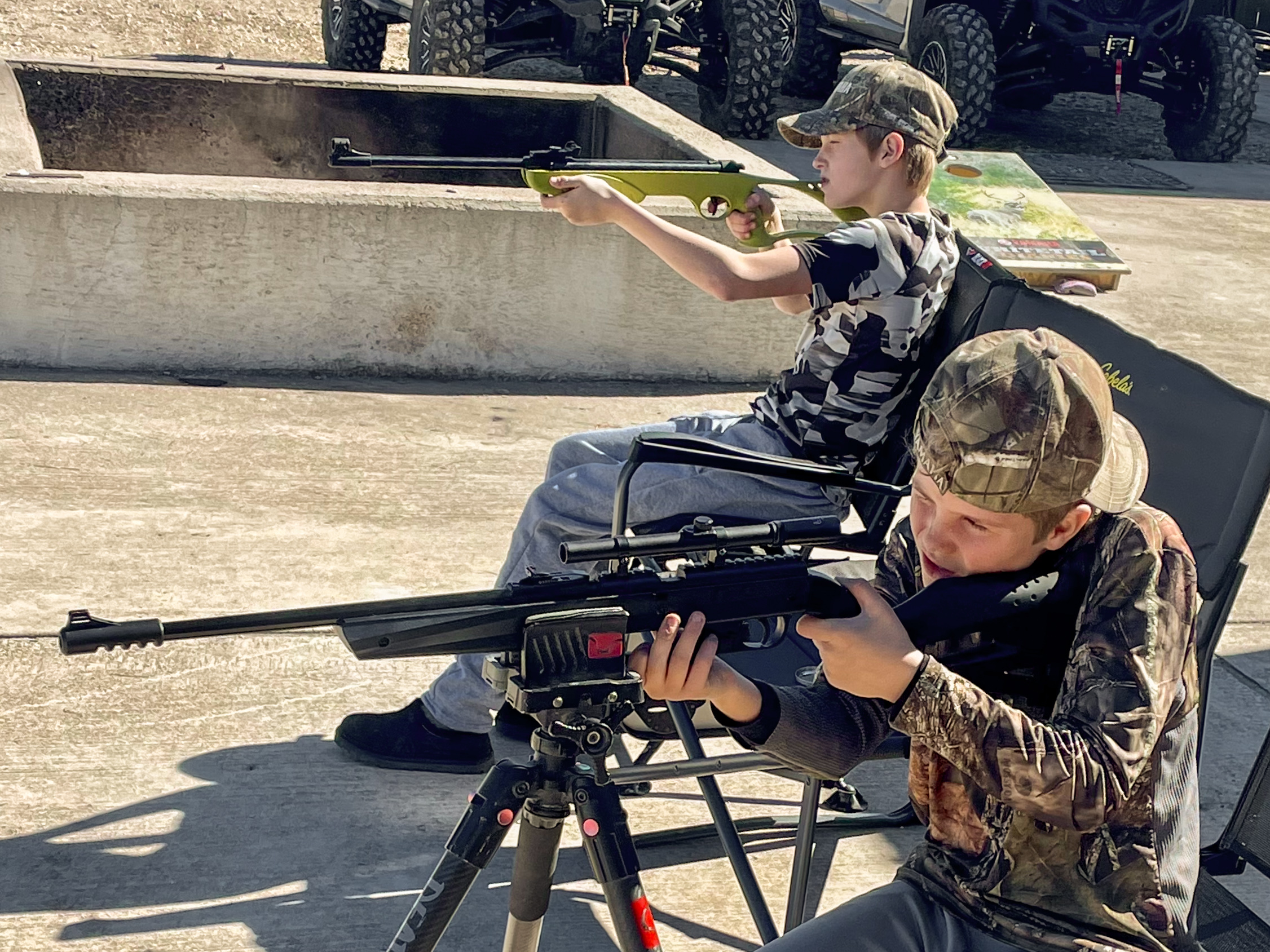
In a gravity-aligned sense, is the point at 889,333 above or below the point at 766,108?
above

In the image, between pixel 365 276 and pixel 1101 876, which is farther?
pixel 365 276

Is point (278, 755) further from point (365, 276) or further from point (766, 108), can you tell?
point (766, 108)

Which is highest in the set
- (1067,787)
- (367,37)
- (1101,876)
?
(1067,787)

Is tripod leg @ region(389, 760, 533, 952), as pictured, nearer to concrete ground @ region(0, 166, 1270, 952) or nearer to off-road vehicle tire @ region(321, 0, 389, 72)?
concrete ground @ region(0, 166, 1270, 952)

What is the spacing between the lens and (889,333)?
3277 mm

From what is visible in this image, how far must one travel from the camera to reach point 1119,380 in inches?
115

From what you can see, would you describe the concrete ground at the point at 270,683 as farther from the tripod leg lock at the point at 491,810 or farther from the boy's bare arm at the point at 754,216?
the boy's bare arm at the point at 754,216

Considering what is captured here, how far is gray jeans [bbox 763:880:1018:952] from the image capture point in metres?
1.92

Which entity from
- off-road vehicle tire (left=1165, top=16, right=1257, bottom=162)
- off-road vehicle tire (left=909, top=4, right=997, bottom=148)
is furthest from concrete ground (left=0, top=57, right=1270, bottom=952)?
off-road vehicle tire (left=1165, top=16, right=1257, bottom=162)

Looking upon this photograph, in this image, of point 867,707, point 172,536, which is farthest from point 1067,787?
point 172,536

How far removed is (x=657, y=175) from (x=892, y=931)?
2606 millimetres

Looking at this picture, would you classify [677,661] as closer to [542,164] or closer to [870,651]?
[870,651]

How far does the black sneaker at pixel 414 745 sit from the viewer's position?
137 inches

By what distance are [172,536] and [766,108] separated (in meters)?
6.97
